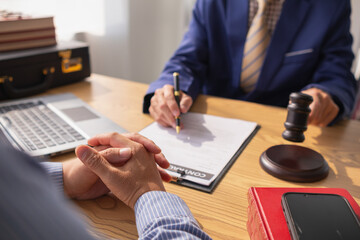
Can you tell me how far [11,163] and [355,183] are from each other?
2.47 feet

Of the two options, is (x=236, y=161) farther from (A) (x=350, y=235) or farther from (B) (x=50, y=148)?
(B) (x=50, y=148)

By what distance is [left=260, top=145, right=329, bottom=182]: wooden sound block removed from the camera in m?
0.79

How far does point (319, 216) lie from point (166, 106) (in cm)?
58

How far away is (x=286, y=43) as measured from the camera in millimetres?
1427

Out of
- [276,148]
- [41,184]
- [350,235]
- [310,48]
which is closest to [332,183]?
[276,148]

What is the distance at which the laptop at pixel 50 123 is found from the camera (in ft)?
2.88

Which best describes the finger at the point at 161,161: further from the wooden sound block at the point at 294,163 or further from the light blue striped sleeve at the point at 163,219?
the wooden sound block at the point at 294,163

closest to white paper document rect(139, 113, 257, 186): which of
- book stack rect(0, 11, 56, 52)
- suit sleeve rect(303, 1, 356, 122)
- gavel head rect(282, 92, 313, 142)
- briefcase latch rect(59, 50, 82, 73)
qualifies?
gavel head rect(282, 92, 313, 142)

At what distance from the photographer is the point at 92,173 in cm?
69

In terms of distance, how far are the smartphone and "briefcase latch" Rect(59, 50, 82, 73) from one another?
1.07 m

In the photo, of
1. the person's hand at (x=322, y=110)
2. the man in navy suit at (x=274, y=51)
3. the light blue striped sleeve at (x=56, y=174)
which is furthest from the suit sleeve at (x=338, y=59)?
the light blue striped sleeve at (x=56, y=174)

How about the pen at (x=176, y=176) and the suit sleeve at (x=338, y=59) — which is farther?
the suit sleeve at (x=338, y=59)

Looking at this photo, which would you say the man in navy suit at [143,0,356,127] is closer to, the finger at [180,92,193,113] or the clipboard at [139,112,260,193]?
the finger at [180,92,193,113]

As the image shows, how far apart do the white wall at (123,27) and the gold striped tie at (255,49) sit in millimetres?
977
